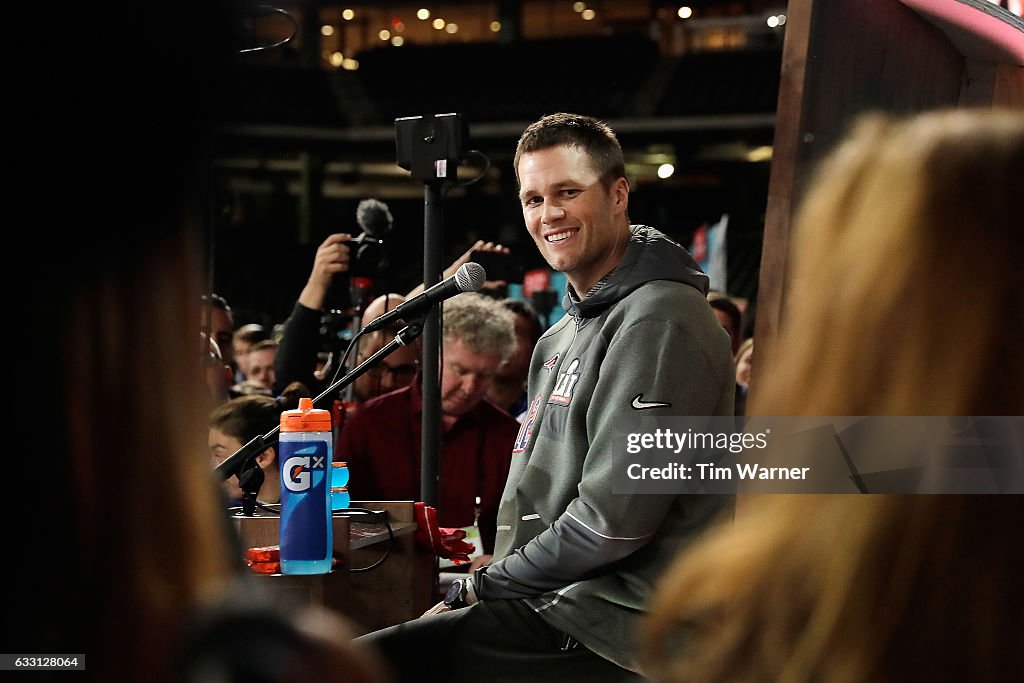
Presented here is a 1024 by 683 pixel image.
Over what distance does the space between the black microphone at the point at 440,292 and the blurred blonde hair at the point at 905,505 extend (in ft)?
4.34

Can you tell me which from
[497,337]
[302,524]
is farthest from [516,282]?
[302,524]

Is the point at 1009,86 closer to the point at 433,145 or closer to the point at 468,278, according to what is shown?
the point at 468,278

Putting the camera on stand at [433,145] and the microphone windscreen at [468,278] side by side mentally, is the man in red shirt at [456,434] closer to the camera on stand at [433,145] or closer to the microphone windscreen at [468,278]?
the camera on stand at [433,145]

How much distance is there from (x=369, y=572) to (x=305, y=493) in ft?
1.38

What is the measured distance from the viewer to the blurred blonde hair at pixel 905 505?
674 mm

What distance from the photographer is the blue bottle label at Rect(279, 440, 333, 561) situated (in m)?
1.72

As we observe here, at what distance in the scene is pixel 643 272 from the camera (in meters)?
1.87

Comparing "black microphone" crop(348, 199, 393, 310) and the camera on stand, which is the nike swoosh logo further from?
"black microphone" crop(348, 199, 393, 310)

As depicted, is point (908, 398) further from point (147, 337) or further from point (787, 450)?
point (147, 337)

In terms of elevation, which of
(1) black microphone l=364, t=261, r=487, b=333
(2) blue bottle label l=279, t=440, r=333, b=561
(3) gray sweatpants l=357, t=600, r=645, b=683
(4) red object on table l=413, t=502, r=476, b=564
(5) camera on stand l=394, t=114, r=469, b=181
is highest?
(5) camera on stand l=394, t=114, r=469, b=181

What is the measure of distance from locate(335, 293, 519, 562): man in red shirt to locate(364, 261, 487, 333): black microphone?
735mm

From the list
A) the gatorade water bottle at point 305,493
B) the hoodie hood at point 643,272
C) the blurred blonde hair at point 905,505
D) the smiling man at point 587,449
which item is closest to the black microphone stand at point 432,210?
the smiling man at point 587,449

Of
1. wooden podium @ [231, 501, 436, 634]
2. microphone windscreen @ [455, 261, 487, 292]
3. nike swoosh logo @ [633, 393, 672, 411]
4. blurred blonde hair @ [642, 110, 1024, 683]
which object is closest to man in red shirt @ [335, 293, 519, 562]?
wooden podium @ [231, 501, 436, 634]

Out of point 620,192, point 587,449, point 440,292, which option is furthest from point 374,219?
point 587,449
